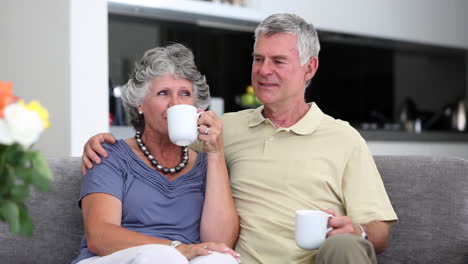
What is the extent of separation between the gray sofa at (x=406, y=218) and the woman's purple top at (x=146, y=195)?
0.16 meters

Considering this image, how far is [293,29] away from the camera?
2.17m

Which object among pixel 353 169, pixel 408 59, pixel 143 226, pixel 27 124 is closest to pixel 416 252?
pixel 353 169

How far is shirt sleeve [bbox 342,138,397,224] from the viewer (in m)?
1.90

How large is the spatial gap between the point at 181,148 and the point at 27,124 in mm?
1269

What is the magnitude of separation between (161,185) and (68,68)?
5.64 feet

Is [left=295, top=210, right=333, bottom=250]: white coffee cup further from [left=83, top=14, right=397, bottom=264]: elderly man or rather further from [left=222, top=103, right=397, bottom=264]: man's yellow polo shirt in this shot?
[left=222, top=103, right=397, bottom=264]: man's yellow polo shirt

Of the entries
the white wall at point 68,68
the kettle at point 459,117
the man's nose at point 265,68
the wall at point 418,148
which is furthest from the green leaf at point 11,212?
the kettle at point 459,117

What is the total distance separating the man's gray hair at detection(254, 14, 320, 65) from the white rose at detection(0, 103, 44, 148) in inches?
55.8

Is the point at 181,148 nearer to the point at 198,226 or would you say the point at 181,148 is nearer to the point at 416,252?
the point at 198,226

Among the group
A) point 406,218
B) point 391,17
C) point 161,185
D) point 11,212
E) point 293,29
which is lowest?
point 406,218

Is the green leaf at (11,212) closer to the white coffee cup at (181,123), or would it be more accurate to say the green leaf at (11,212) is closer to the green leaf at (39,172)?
the green leaf at (39,172)

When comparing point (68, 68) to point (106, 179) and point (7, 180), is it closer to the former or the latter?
point (106, 179)

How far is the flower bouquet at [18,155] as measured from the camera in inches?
32.1

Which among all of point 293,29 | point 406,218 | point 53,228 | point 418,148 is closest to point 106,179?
point 53,228
